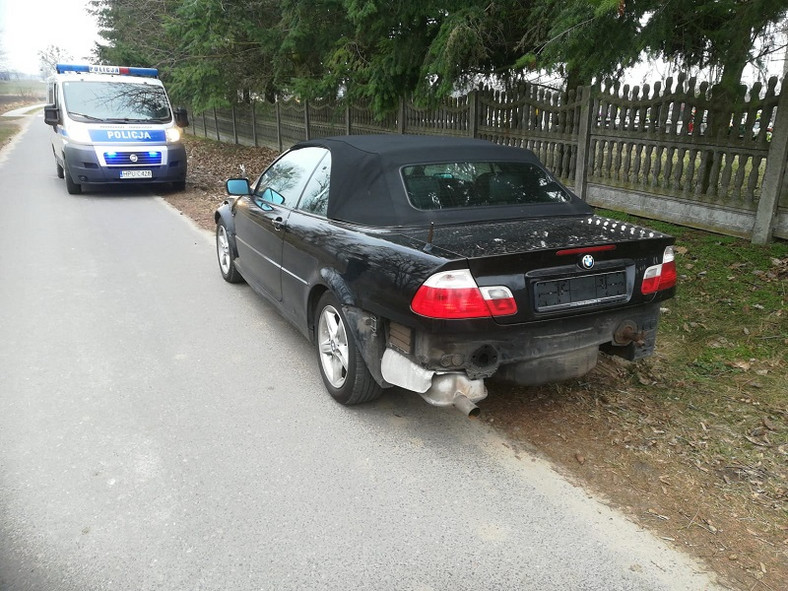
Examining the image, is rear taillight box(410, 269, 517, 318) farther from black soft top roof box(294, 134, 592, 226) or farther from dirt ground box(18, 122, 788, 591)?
dirt ground box(18, 122, 788, 591)

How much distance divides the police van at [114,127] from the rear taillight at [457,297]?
11.0 m

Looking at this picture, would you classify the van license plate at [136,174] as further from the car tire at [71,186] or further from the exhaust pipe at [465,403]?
the exhaust pipe at [465,403]

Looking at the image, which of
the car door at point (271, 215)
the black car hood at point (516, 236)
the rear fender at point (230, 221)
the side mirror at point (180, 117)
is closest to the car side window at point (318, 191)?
the car door at point (271, 215)

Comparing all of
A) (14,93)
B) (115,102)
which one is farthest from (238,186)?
(14,93)

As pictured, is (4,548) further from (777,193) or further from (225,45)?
(225,45)

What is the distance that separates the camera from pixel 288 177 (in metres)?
5.12

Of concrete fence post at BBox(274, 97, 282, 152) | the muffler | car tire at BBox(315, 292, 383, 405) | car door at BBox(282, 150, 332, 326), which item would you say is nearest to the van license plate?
concrete fence post at BBox(274, 97, 282, 152)

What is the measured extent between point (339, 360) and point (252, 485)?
43.6 inches

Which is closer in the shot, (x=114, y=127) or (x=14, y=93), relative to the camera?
(x=114, y=127)

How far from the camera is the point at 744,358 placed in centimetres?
453

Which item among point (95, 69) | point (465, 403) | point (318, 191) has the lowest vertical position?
point (465, 403)

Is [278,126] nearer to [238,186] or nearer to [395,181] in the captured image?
[238,186]

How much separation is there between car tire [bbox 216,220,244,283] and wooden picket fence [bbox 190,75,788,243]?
4.07 metres

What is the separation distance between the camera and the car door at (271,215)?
4.84 meters
